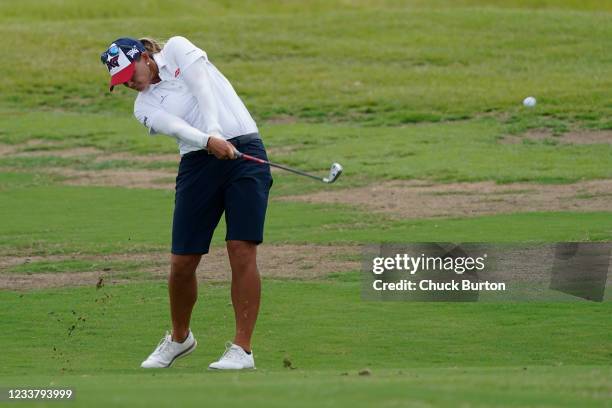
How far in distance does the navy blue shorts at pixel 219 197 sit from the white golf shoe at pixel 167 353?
57 centimetres

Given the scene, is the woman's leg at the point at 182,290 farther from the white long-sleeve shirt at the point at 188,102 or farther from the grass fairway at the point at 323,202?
the white long-sleeve shirt at the point at 188,102

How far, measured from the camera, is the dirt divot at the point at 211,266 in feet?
43.8

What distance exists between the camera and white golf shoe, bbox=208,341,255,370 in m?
8.65

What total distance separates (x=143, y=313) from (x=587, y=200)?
8024 mm

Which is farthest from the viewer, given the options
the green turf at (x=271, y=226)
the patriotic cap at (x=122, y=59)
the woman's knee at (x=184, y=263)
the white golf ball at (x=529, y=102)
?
the white golf ball at (x=529, y=102)

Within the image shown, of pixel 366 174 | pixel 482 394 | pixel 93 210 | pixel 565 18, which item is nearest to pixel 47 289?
pixel 93 210

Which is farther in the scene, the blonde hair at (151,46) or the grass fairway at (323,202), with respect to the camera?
the blonde hair at (151,46)

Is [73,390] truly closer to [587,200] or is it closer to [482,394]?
[482,394]

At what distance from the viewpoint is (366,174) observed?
2072 cm

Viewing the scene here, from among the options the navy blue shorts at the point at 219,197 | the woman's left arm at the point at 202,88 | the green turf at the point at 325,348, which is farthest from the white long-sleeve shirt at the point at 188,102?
the green turf at the point at 325,348

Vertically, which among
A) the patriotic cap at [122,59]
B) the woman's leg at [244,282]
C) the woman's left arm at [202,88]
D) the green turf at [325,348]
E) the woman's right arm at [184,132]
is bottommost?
the green turf at [325,348]

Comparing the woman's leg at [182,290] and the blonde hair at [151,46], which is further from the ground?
the blonde hair at [151,46]

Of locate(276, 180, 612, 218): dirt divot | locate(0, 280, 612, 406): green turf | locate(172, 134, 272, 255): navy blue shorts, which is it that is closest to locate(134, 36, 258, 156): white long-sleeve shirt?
locate(172, 134, 272, 255): navy blue shorts

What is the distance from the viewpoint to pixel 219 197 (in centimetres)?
904
